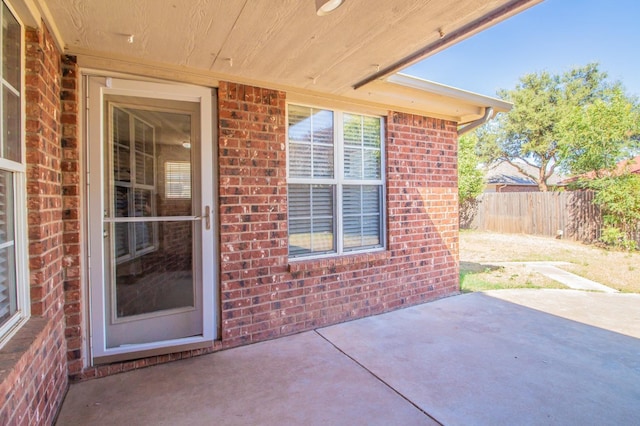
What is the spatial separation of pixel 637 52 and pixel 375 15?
20.6 metres

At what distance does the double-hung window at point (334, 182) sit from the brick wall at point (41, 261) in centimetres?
191

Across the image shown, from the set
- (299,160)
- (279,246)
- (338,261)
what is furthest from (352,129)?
(279,246)

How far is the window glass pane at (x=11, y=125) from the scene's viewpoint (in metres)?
1.67

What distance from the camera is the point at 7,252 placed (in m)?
1.71

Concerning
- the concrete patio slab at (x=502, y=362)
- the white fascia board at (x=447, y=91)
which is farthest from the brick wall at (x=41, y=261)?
the white fascia board at (x=447, y=91)

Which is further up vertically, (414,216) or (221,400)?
(414,216)

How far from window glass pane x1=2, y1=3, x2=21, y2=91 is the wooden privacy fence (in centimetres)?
1210

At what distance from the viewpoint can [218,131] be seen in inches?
117

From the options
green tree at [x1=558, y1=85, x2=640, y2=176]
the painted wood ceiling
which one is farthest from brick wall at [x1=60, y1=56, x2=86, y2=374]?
green tree at [x1=558, y1=85, x2=640, y2=176]

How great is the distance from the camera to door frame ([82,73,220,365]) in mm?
2545

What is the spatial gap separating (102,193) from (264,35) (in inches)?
67.0

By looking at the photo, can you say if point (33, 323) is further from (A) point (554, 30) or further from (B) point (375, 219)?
(A) point (554, 30)

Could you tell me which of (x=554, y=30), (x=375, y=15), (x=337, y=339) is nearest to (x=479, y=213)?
(x=554, y=30)

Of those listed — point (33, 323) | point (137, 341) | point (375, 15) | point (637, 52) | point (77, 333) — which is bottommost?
point (137, 341)
